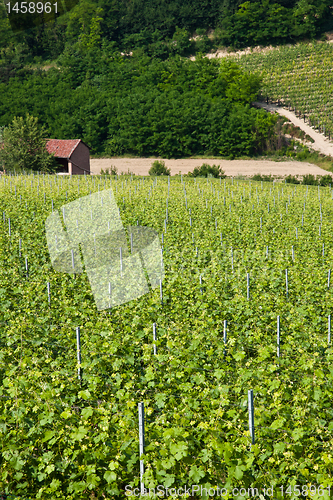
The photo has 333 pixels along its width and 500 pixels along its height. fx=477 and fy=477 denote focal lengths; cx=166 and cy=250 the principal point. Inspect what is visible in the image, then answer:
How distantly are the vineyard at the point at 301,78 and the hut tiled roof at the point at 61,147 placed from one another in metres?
29.7

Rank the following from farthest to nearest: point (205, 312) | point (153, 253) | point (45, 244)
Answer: point (45, 244) → point (153, 253) → point (205, 312)

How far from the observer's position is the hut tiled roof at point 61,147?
4347 centimetres

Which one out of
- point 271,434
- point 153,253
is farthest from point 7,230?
point 271,434

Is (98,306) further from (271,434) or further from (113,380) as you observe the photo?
(271,434)

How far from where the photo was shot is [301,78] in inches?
2714

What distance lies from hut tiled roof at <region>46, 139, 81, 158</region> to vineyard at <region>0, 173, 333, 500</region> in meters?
31.8

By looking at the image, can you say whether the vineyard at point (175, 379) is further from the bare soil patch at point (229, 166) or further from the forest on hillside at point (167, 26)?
the forest on hillside at point (167, 26)

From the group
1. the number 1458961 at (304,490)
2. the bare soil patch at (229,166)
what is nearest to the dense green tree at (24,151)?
the bare soil patch at (229,166)

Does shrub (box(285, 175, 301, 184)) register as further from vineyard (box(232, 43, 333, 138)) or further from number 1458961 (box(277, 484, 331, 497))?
number 1458961 (box(277, 484, 331, 497))

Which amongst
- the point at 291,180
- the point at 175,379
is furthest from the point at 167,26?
the point at 175,379

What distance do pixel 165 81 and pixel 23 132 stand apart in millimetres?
32622

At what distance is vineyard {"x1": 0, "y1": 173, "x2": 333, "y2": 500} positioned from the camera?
4625 mm

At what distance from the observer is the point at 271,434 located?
5113 mm

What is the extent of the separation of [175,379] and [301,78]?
232 ft
